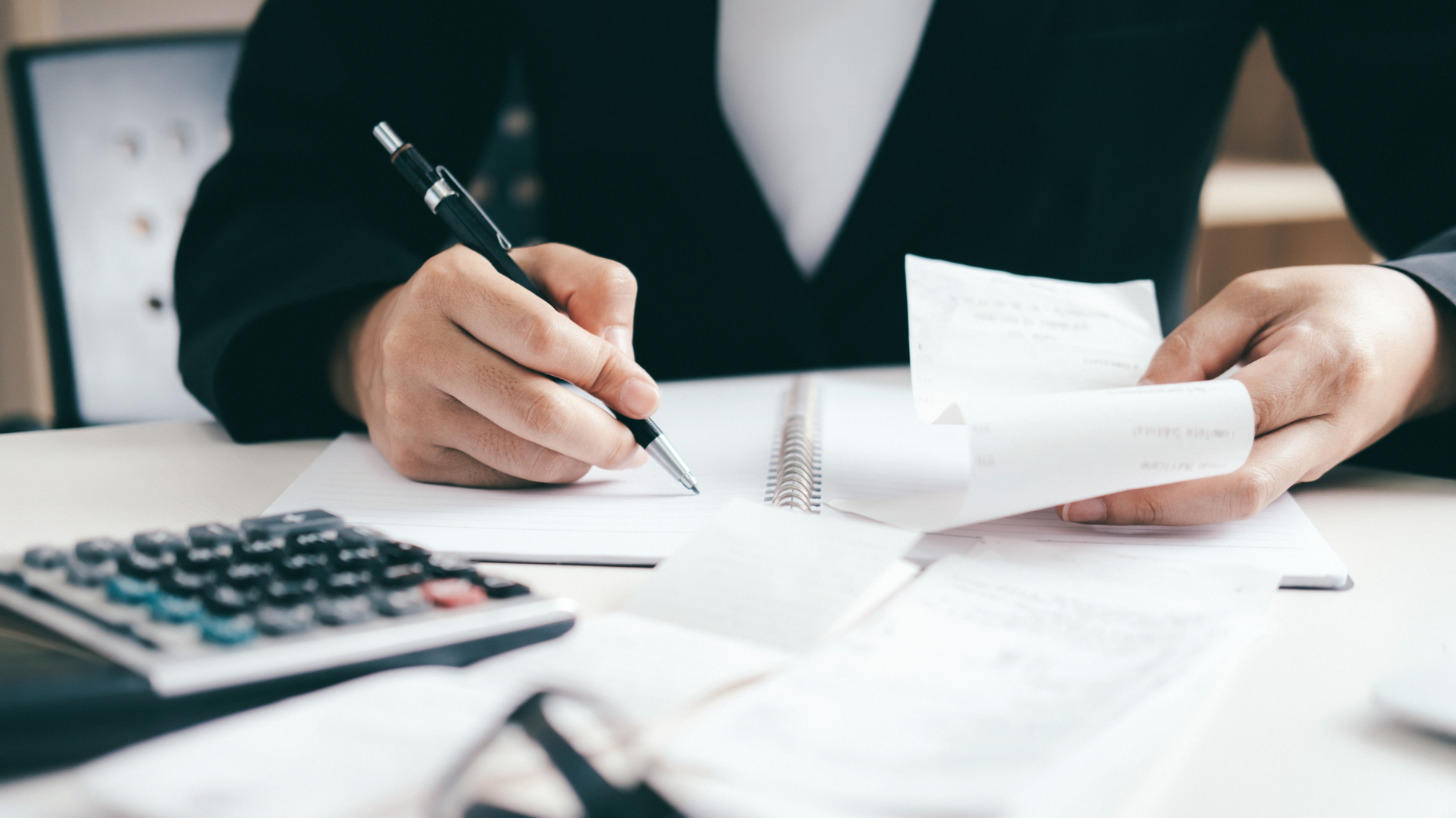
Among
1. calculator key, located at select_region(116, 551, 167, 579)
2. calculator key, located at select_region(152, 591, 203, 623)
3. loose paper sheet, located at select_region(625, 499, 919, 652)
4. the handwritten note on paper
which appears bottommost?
loose paper sheet, located at select_region(625, 499, 919, 652)

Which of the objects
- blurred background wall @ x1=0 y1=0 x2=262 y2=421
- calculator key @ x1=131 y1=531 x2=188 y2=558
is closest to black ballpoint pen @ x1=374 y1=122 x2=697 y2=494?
calculator key @ x1=131 y1=531 x2=188 y2=558

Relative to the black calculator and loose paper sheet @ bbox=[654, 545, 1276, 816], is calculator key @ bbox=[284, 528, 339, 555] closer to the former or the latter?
the black calculator

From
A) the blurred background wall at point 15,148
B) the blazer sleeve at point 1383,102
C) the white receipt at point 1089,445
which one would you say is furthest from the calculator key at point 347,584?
the blurred background wall at point 15,148

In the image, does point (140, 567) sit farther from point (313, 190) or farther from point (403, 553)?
point (313, 190)

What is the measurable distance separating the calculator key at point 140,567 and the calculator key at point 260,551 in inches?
0.9

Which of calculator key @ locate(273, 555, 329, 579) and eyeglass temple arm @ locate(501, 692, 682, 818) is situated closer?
eyeglass temple arm @ locate(501, 692, 682, 818)

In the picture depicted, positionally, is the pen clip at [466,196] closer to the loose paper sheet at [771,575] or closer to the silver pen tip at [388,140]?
the silver pen tip at [388,140]

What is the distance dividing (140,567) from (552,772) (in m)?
0.16

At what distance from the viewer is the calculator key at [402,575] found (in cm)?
31

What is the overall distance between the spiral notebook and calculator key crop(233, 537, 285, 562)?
3.3 inches

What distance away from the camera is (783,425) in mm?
583

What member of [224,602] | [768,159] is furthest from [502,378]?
[768,159]

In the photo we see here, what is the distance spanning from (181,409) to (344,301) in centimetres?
54

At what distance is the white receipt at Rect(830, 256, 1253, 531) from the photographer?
388 millimetres
